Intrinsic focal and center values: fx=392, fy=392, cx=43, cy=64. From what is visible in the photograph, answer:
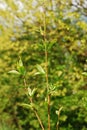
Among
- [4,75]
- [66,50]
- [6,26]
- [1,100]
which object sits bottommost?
[1,100]

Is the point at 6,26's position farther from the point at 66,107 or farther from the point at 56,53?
the point at 66,107

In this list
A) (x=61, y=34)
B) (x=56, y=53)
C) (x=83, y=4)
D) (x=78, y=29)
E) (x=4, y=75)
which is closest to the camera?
(x=83, y=4)

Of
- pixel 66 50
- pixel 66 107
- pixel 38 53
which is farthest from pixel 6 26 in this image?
pixel 66 107

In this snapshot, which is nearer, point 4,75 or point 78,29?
point 78,29

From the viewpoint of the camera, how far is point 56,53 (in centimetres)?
1138

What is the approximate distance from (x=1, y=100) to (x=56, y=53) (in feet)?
10.7

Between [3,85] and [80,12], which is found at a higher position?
[80,12]

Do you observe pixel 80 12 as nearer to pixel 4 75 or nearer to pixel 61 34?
pixel 61 34

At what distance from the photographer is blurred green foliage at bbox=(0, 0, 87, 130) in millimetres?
9359

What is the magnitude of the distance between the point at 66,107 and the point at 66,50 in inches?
61.7

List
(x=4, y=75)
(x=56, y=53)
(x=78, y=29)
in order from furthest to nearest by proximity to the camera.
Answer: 1. (x=4, y=75)
2. (x=56, y=53)
3. (x=78, y=29)

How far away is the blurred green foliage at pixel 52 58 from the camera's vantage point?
30.7ft

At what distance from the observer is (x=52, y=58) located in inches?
450

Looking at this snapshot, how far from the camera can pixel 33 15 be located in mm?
10633
